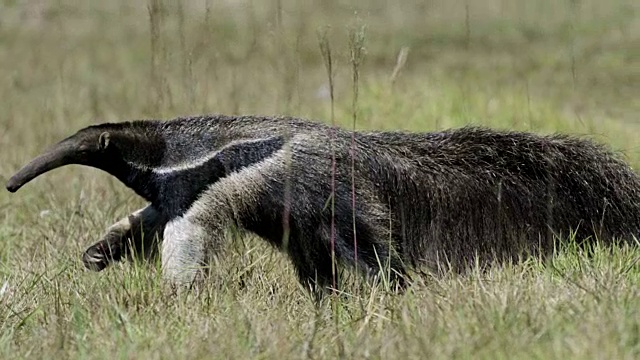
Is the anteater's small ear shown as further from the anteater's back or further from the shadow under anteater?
the anteater's back

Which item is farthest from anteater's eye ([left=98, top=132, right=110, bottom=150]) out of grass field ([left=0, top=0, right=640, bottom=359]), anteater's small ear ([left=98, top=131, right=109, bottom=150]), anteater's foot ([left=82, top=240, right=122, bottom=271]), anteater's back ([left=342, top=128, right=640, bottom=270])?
anteater's back ([left=342, top=128, right=640, bottom=270])

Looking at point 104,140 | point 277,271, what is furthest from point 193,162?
point 277,271

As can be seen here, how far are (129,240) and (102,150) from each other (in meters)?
0.51

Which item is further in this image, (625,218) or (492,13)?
(492,13)

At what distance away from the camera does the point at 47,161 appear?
589 centimetres

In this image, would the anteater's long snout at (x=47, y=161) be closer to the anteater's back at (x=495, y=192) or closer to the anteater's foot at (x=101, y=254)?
the anteater's foot at (x=101, y=254)

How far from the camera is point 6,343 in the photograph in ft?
14.3

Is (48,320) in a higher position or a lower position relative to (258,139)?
lower

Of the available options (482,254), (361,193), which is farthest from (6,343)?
(482,254)

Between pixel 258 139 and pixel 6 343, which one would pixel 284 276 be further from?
pixel 6 343

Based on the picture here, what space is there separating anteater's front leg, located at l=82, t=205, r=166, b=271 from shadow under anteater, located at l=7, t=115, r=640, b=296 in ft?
1.26

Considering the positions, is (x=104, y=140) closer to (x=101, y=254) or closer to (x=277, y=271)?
(x=101, y=254)

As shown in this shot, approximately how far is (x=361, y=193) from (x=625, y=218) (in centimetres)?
137

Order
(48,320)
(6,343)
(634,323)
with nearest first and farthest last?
(634,323) → (6,343) → (48,320)
